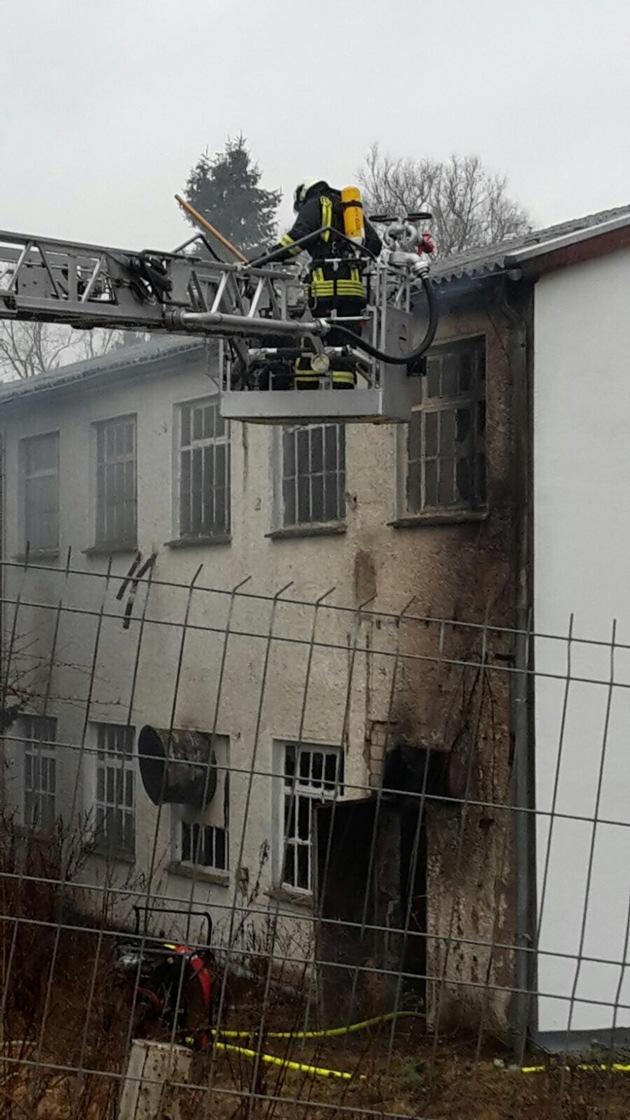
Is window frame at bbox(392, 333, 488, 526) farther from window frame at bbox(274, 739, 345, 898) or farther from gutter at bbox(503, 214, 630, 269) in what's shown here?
window frame at bbox(274, 739, 345, 898)

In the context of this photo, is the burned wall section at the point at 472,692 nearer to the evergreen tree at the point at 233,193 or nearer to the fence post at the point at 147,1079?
the fence post at the point at 147,1079

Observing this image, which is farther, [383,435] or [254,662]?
[254,662]

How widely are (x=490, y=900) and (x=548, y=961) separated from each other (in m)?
0.83

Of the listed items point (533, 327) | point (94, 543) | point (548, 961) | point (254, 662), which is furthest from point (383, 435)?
point (94, 543)

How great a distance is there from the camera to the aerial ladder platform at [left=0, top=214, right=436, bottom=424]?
7773mm

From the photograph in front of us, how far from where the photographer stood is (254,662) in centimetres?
1373

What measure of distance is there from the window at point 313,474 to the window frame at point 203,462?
93 cm

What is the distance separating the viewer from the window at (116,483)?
16.0 m

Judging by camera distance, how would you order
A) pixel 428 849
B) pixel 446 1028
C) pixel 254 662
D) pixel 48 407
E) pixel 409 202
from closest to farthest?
pixel 446 1028 → pixel 428 849 → pixel 254 662 → pixel 48 407 → pixel 409 202

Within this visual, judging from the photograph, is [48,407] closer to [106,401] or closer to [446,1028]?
[106,401]

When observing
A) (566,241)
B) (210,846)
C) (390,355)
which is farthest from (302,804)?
(566,241)

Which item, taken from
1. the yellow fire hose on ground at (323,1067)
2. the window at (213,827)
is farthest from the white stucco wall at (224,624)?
the yellow fire hose on ground at (323,1067)

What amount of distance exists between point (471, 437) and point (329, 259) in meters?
3.06

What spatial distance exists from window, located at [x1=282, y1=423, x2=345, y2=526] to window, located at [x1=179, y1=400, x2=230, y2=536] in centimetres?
102
